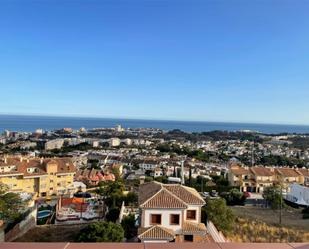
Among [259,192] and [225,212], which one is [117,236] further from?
[259,192]

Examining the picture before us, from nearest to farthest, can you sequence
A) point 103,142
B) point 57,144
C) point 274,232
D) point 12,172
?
1. point 274,232
2. point 12,172
3. point 57,144
4. point 103,142

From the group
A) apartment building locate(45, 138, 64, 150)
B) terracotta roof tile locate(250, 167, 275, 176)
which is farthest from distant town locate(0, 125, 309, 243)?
apartment building locate(45, 138, 64, 150)

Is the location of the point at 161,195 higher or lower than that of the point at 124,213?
higher

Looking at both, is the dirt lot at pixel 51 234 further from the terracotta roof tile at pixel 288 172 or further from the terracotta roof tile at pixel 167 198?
the terracotta roof tile at pixel 288 172

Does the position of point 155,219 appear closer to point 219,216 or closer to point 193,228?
point 193,228

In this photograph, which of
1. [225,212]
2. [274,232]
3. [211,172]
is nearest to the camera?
[225,212]

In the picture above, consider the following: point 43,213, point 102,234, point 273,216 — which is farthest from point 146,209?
point 273,216

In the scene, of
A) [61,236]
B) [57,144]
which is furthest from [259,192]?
[57,144]

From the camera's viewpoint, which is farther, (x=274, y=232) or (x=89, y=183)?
(x=89, y=183)
